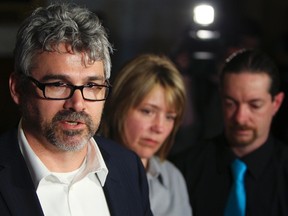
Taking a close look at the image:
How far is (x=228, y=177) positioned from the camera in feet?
9.24

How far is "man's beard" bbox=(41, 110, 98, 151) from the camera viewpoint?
1.86 m

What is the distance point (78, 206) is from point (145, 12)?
363 centimetres

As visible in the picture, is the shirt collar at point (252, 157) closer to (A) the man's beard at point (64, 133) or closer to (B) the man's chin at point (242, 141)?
(B) the man's chin at point (242, 141)

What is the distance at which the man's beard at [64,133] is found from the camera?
186cm

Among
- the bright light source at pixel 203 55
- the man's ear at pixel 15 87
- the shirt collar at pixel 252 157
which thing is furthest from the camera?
the bright light source at pixel 203 55

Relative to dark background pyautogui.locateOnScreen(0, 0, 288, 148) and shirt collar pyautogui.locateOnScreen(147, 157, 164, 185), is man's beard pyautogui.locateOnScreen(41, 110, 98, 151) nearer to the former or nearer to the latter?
shirt collar pyautogui.locateOnScreen(147, 157, 164, 185)

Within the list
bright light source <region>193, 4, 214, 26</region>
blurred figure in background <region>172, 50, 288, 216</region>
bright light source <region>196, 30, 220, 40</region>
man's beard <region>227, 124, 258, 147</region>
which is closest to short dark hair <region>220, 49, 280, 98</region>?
blurred figure in background <region>172, 50, 288, 216</region>

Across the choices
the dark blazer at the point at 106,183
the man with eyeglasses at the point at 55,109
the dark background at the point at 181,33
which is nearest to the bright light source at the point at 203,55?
the dark background at the point at 181,33

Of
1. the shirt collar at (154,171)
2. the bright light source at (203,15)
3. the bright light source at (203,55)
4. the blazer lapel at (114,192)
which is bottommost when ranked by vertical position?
the shirt collar at (154,171)

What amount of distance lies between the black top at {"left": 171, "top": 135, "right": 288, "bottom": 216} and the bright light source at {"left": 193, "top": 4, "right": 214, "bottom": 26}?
207 centimetres

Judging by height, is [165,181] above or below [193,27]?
below

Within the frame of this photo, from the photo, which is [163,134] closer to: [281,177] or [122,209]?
[281,177]

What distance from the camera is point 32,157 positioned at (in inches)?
74.4

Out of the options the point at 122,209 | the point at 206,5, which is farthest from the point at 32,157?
the point at 206,5
